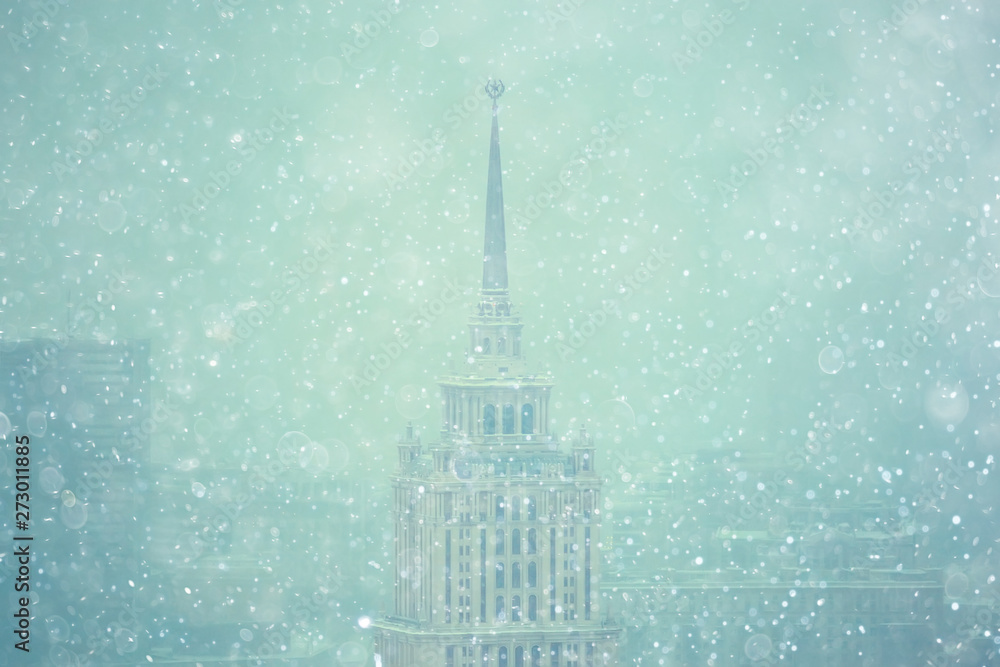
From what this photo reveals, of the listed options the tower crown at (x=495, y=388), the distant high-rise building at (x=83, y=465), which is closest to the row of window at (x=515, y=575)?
the tower crown at (x=495, y=388)

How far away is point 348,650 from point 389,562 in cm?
191

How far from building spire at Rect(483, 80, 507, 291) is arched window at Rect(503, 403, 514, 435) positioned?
7.59ft

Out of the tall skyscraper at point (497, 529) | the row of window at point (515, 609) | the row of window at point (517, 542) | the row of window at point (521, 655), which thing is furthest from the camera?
the row of window at point (517, 542)

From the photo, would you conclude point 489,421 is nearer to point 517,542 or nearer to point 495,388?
point 495,388

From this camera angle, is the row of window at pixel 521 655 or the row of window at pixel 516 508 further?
the row of window at pixel 516 508

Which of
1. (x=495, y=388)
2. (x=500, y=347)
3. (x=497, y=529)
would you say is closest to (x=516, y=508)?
(x=497, y=529)

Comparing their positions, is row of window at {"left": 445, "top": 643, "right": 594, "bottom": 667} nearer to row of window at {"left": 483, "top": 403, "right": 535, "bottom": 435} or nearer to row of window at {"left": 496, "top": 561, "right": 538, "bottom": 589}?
row of window at {"left": 496, "top": 561, "right": 538, "bottom": 589}

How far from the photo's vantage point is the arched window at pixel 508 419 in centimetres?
3853

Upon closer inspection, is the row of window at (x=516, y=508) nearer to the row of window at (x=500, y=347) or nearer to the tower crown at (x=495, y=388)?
the tower crown at (x=495, y=388)

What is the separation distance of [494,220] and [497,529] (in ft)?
18.5

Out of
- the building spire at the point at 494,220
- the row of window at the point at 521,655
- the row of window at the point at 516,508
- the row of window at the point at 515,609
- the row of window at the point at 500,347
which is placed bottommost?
the row of window at the point at 521,655

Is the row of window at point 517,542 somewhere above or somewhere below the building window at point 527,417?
below

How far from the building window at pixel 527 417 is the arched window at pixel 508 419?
19 cm

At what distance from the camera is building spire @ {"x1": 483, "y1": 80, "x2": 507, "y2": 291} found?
3912 centimetres
